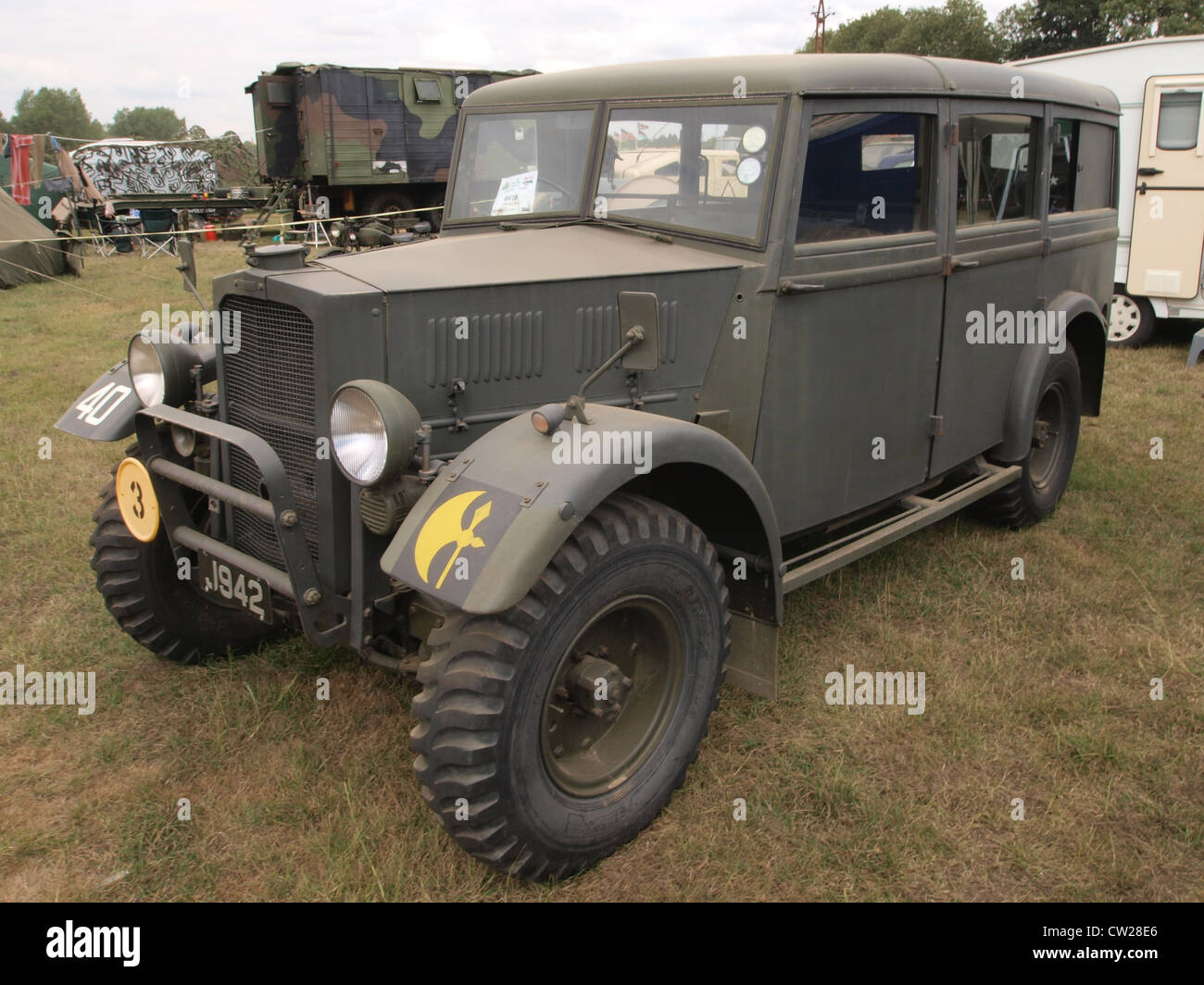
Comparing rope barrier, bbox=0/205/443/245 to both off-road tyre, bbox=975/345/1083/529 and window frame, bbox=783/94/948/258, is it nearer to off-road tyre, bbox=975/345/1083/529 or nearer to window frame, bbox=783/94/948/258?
off-road tyre, bbox=975/345/1083/529

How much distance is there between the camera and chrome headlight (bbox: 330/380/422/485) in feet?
8.44

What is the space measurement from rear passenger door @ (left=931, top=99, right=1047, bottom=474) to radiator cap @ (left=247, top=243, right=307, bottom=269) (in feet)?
8.38

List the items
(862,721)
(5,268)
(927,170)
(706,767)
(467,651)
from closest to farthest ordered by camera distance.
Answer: (467,651), (706,767), (862,721), (927,170), (5,268)

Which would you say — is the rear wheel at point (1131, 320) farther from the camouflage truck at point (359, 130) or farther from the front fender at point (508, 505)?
the camouflage truck at point (359, 130)

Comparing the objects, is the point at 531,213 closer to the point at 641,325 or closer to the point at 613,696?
the point at 641,325

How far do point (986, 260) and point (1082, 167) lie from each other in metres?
1.35

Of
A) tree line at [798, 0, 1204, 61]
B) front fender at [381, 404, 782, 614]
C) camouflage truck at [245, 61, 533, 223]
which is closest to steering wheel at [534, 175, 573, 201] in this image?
front fender at [381, 404, 782, 614]

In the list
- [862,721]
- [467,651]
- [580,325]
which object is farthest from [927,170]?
[467,651]

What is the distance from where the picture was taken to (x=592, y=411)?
2.83m

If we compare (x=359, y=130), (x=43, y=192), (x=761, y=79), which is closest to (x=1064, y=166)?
(x=761, y=79)

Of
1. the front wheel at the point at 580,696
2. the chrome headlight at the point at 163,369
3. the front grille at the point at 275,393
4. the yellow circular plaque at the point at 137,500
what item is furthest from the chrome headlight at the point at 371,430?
the chrome headlight at the point at 163,369

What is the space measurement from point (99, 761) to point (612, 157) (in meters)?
2.75

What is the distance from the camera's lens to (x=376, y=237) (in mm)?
4137
